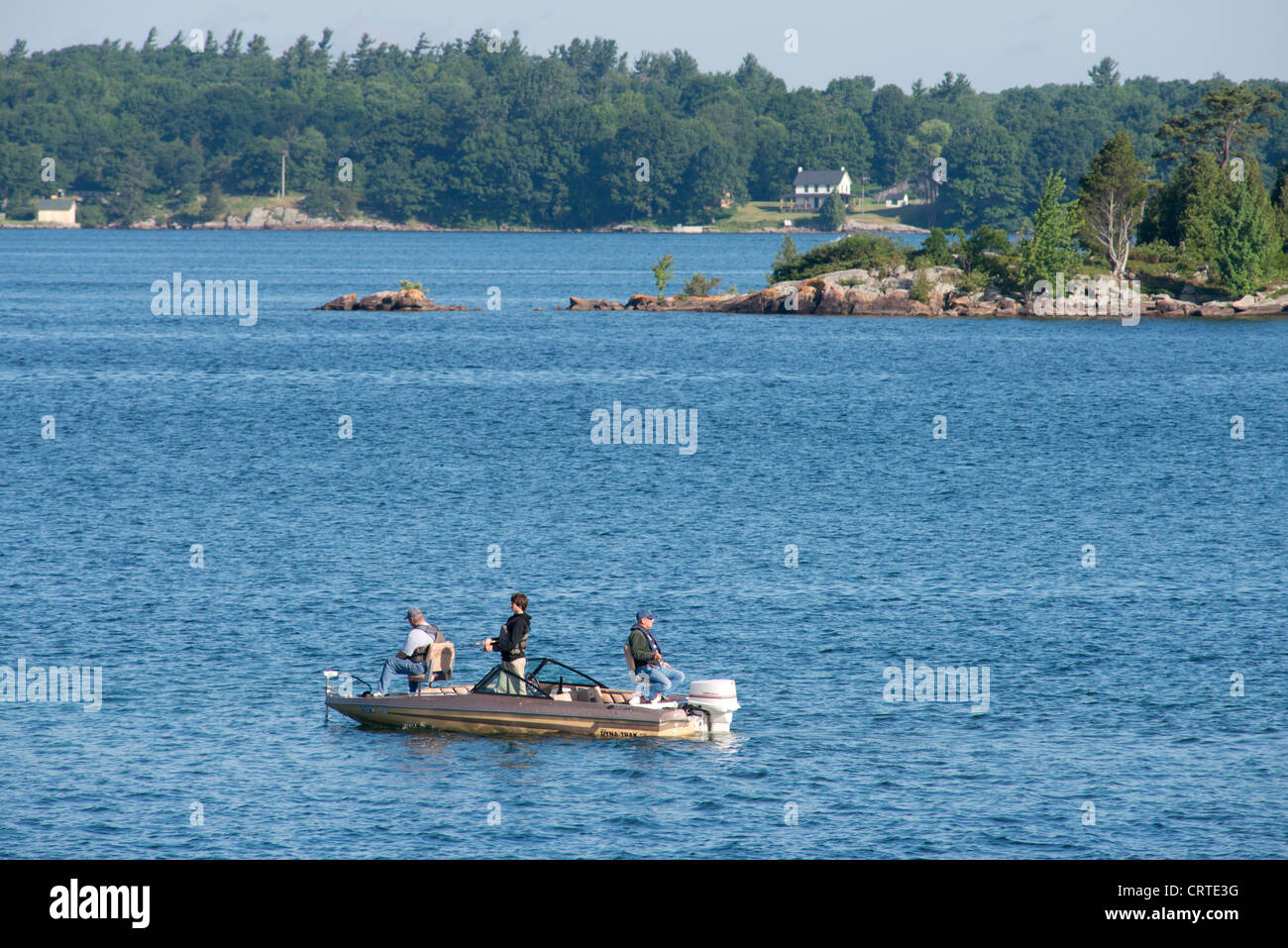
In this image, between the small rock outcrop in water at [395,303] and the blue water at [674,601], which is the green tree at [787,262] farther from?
the blue water at [674,601]

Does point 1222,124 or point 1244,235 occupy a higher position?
point 1222,124

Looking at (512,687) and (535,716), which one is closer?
(535,716)

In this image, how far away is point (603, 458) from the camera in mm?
70938

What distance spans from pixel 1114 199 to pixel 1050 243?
940 centimetres

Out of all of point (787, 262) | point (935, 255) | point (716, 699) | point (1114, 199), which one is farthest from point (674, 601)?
point (787, 262)

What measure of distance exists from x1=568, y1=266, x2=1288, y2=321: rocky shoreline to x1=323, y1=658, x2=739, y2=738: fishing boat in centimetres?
11781

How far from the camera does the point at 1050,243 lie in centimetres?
13550

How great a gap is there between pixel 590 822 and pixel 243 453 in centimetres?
4895

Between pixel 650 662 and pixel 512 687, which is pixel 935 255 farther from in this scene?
pixel 512 687

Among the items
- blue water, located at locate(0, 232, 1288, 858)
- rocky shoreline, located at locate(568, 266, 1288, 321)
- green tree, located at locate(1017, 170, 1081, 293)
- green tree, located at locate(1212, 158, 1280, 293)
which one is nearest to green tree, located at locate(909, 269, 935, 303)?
rocky shoreline, located at locate(568, 266, 1288, 321)

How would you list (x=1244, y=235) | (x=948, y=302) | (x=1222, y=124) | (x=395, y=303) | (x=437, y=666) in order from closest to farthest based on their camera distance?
1. (x=437, y=666)
2. (x=1244, y=235)
3. (x=948, y=302)
4. (x=395, y=303)
5. (x=1222, y=124)

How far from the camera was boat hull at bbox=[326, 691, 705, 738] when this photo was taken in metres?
30.6
